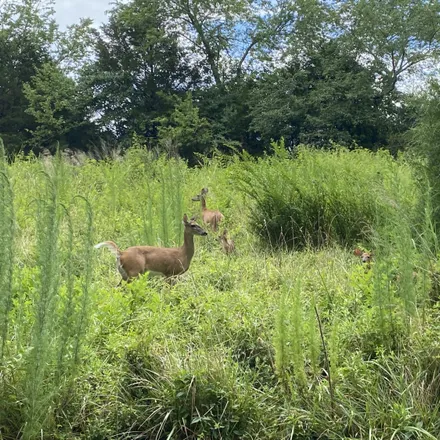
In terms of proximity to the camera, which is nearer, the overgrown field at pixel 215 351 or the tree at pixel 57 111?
the overgrown field at pixel 215 351

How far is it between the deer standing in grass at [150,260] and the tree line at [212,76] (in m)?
16.5

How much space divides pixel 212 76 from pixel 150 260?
2278 cm

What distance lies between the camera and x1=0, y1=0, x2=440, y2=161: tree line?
2170cm

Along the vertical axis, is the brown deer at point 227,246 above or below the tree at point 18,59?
below

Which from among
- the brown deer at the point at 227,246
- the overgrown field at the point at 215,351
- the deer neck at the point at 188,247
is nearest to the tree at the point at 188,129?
the brown deer at the point at 227,246

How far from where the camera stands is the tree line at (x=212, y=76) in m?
21.7

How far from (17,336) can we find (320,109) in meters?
19.9

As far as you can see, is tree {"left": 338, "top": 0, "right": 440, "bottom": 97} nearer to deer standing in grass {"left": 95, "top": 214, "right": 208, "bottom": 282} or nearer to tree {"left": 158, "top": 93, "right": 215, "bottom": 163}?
tree {"left": 158, "top": 93, "right": 215, "bottom": 163}

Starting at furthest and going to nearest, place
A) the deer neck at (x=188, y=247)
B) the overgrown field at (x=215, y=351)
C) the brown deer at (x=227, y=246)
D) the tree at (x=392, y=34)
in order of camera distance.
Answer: the tree at (x=392, y=34), the brown deer at (x=227, y=246), the deer neck at (x=188, y=247), the overgrown field at (x=215, y=351)

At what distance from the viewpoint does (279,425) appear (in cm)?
267

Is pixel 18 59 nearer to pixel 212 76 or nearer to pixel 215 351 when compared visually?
pixel 212 76

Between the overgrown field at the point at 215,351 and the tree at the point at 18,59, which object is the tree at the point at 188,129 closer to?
the tree at the point at 18,59

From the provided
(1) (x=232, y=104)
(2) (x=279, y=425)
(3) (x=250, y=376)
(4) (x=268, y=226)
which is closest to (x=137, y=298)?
(3) (x=250, y=376)

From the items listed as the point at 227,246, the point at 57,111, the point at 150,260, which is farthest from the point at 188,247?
the point at 57,111
